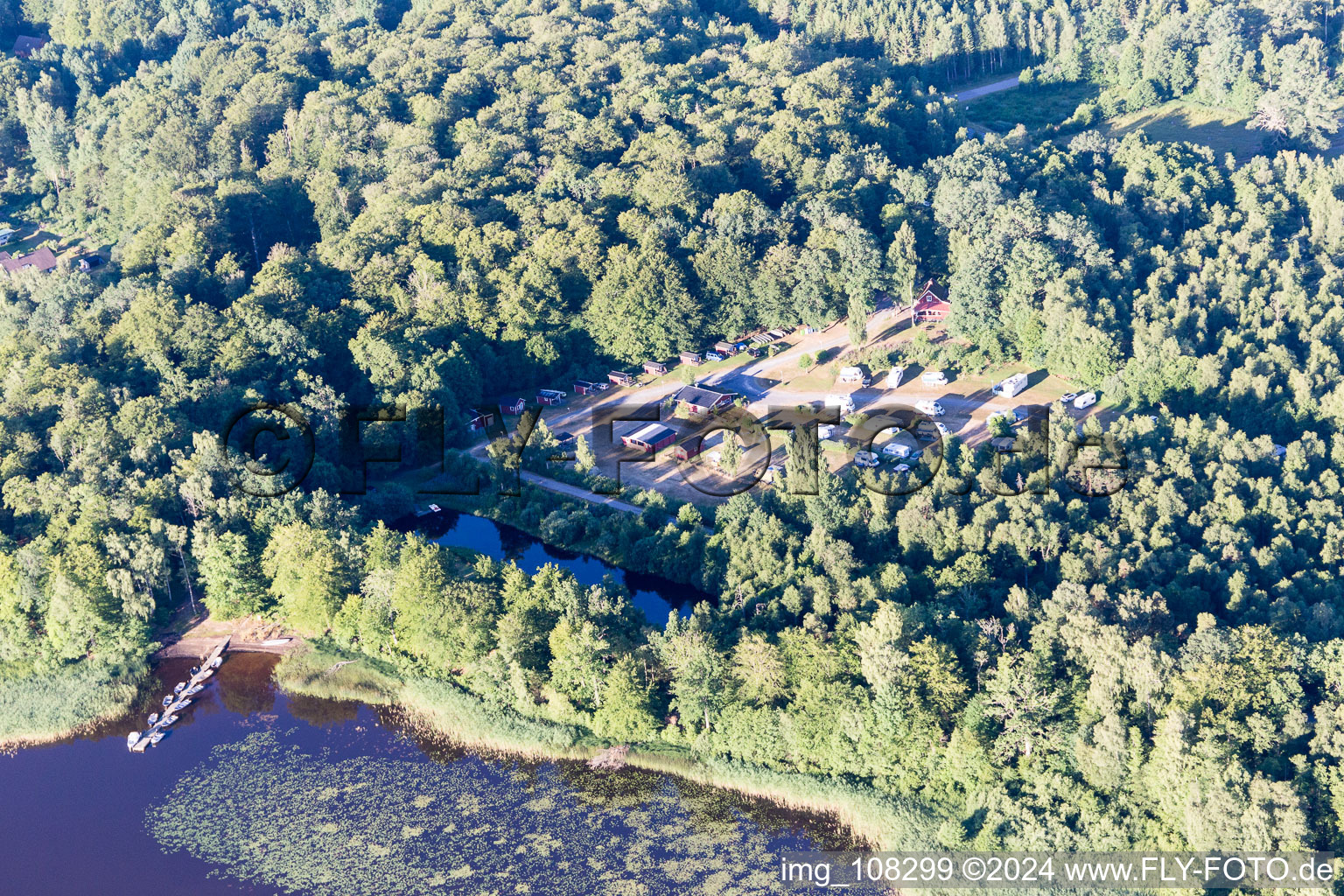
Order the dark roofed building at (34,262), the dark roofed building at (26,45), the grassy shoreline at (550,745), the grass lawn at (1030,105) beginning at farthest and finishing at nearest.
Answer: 1. the dark roofed building at (26,45)
2. the grass lawn at (1030,105)
3. the dark roofed building at (34,262)
4. the grassy shoreline at (550,745)

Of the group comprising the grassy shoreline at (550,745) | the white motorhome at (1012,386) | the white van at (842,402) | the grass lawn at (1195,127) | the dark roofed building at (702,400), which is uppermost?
the grass lawn at (1195,127)

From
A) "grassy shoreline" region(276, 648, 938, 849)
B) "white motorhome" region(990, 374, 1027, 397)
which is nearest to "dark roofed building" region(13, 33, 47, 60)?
"grassy shoreline" region(276, 648, 938, 849)

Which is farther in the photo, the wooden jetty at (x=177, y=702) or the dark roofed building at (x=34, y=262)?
the dark roofed building at (x=34, y=262)

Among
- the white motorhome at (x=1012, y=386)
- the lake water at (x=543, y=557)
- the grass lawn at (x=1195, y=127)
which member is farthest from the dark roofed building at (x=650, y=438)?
the grass lawn at (x=1195, y=127)

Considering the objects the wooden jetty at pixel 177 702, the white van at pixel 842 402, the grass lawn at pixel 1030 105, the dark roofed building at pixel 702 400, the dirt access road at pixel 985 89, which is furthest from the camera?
the dirt access road at pixel 985 89

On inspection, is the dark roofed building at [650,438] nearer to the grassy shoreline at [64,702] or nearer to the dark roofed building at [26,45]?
the grassy shoreline at [64,702]

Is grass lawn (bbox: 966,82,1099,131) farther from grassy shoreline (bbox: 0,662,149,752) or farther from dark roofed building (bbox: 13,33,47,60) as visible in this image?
dark roofed building (bbox: 13,33,47,60)
